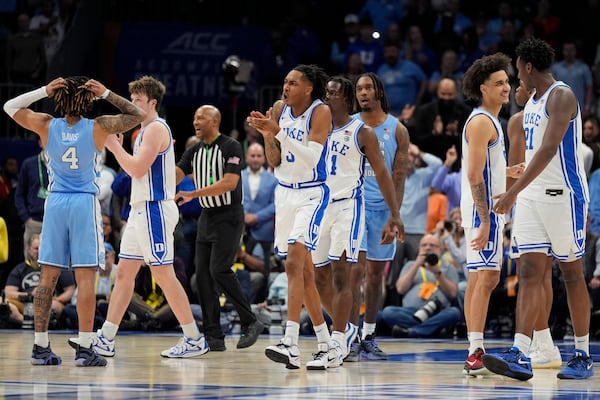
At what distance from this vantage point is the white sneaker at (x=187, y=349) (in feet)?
36.0

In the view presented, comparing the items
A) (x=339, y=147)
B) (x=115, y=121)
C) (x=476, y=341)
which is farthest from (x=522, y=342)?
(x=115, y=121)

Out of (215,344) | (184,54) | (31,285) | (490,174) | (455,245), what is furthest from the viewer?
(184,54)

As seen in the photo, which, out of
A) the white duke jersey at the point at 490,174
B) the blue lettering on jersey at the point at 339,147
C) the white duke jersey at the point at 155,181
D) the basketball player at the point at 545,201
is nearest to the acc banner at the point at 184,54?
the white duke jersey at the point at 155,181

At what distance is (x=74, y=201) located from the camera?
32.8 feet

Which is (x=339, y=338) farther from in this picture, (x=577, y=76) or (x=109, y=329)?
(x=577, y=76)

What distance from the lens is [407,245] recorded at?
50.1 feet

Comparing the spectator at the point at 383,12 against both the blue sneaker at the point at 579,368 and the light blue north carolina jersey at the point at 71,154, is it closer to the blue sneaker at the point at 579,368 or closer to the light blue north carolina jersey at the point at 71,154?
the light blue north carolina jersey at the point at 71,154

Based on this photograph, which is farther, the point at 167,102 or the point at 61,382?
the point at 167,102

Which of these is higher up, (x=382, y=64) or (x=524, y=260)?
(x=382, y=64)

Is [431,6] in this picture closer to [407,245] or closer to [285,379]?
[407,245]

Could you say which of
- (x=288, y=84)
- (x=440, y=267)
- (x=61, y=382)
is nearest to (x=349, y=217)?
(x=288, y=84)

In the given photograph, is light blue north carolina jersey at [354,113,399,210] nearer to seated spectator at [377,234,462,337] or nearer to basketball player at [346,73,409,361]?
basketball player at [346,73,409,361]

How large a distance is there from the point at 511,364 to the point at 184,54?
37.6ft

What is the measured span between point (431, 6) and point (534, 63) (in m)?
10.7
